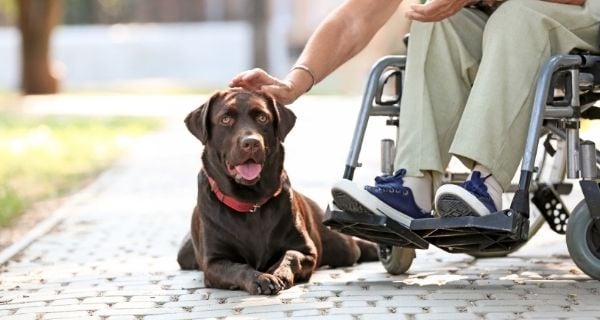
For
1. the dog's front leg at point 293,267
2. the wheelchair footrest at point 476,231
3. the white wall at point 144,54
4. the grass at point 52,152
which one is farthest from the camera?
the white wall at point 144,54

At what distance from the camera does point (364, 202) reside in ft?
17.5

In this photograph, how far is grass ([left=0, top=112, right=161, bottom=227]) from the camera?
11219 mm

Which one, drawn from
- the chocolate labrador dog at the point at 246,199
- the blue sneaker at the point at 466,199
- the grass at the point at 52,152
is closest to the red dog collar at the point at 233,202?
the chocolate labrador dog at the point at 246,199

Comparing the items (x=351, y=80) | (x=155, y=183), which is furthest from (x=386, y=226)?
(x=351, y=80)

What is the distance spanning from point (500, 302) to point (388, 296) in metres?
0.47

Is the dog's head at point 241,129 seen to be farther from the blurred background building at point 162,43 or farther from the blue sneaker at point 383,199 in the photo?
the blurred background building at point 162,43

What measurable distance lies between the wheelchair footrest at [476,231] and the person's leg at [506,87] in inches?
2.7

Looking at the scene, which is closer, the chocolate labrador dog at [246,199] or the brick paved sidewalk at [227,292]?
the brick paved sidewalk at [227,292]

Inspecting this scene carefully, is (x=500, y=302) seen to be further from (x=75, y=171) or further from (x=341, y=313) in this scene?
(x=75, y=171)

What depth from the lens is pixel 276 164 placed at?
585 cm

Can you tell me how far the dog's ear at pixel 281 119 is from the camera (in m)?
5.80

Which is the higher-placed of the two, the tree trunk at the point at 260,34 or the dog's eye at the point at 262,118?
the dog's eye at the point at 262,118

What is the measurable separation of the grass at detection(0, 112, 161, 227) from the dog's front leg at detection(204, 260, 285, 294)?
12.6 ft

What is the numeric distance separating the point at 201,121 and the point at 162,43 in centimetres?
3136
